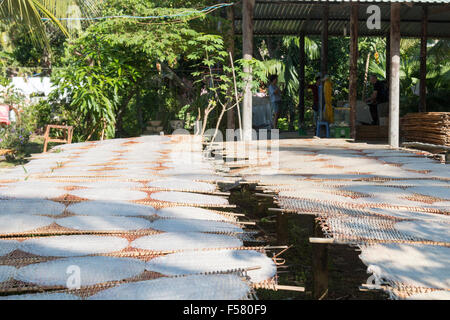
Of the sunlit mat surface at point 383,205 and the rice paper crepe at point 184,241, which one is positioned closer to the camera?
the sunlit mat surface at point 383,205

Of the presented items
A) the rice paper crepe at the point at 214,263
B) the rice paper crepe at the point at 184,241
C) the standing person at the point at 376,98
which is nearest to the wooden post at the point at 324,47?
the standing person at the point at 376,98

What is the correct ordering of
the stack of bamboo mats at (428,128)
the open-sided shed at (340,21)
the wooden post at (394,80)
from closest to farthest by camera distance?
1. the stack of bamboo mats at (428,128)
2. the wooden post at (394,80)
3. the open-sided shed at (340,21)

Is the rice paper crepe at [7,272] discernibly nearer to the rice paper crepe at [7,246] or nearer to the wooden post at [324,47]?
the rice paper crepe at [7,246]

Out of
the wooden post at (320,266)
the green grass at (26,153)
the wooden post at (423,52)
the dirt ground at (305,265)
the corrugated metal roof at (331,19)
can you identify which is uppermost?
the corrugated metal roof at (331,19)

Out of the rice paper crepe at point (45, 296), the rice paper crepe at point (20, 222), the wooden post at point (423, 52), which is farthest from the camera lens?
the wooden post at point (423, 52)

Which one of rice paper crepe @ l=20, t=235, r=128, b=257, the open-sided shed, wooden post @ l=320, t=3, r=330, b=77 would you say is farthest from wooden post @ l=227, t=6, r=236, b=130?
rice paper crepe @ l=20, t=235, r=128, b=257

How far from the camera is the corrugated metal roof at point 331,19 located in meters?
11.3

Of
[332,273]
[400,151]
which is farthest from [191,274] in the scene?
[400,151]

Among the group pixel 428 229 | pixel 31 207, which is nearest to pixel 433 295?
pixel 428 229

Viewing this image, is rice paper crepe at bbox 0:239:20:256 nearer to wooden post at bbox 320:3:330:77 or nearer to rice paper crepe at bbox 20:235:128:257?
rice paper crepe at bbox 20:235:128:257

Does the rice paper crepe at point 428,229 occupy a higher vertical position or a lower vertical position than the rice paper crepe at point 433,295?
higher
